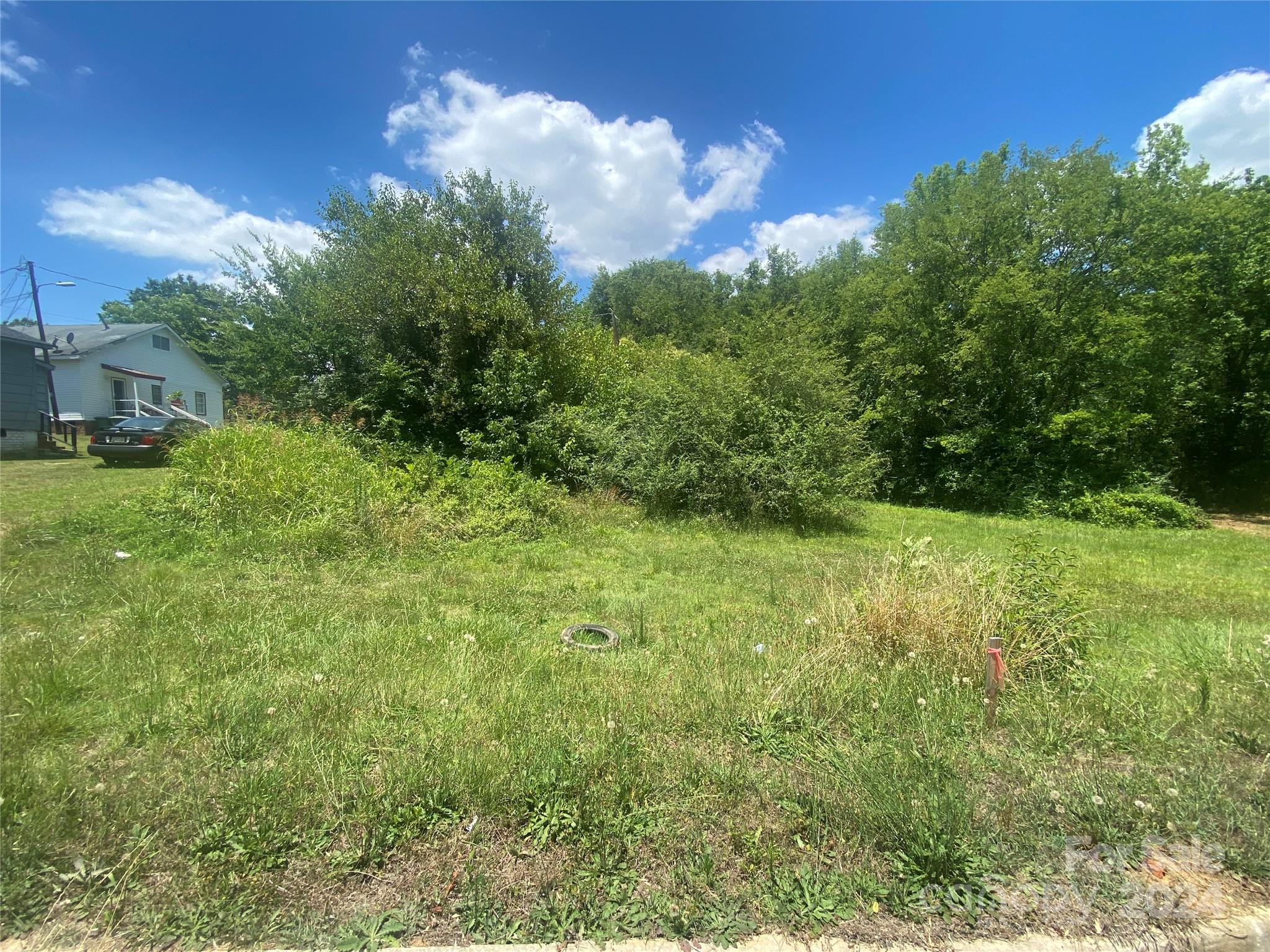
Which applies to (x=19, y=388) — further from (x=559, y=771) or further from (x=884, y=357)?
(x=884, y=357)

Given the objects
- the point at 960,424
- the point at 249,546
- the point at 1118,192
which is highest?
the point at 1118,192

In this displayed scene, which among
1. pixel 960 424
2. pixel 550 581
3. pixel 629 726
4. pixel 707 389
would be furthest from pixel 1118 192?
pixel 629 726

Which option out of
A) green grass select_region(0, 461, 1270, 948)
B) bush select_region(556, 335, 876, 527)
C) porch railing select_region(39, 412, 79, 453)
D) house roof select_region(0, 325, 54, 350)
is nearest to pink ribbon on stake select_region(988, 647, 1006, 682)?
green grass select_region(0, 461, 1270, 948)

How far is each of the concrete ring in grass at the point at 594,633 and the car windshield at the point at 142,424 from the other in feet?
50.9

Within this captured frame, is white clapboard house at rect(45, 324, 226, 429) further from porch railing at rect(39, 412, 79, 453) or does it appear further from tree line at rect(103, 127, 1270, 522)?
tree line at rect(103, 127, 1270, 522)

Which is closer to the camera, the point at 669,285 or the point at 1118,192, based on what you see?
the point at 1118,192

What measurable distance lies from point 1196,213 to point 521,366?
19.1 m

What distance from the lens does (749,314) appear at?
32156mm

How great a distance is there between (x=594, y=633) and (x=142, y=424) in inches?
647

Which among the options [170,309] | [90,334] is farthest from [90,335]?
[170,309]

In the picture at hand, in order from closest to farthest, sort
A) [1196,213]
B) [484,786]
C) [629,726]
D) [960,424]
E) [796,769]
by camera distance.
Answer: [484,786] < [796,769] < [629,726] < [1196,213] < [960,424]

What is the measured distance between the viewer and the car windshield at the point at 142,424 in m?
13.4

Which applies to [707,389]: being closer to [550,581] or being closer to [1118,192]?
[550,581]

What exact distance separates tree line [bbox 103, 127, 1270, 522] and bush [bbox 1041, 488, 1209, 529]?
3.69ft
